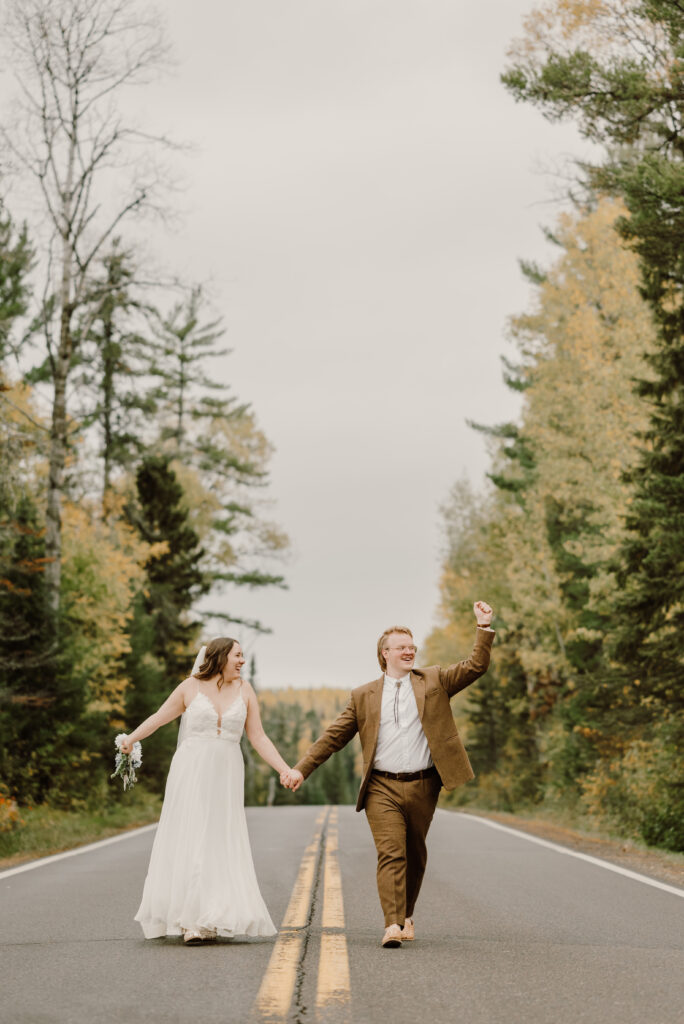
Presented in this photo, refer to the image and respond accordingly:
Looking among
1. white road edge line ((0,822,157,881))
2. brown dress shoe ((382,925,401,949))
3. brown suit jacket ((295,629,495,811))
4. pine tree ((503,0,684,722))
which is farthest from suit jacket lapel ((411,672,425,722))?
pine tree ((503,0,684,722))

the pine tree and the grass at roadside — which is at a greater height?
the pine tree

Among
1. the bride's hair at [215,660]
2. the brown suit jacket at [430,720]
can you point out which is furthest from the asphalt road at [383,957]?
the bride's hair at [215,660]

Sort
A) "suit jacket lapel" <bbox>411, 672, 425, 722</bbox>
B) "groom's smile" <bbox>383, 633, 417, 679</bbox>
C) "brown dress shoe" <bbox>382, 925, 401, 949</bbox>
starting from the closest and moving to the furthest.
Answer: "brown dress shoe" <bbox>382, 925, 401, 949</bbox> → "suit jacket lapel" <bbox>411, 672, 425, 722</bbox> → "groom's smile" <bbox>383, 633, 417, 679</bbox>

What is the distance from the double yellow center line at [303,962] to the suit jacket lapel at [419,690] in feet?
4.92

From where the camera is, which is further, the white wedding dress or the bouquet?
the bouquet

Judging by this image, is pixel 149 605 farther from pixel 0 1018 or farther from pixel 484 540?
pixel 0 1018

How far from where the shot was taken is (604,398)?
25.3 metres

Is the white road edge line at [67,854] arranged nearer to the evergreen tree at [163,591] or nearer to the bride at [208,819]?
the bride at [208,819]

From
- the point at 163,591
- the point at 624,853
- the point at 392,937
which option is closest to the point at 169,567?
the point at 163,591

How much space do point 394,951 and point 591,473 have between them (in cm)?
1977

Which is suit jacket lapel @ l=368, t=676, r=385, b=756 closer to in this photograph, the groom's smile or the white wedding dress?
the groom's smile

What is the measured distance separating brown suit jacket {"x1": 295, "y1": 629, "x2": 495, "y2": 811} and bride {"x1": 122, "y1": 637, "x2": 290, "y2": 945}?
41 centimetres

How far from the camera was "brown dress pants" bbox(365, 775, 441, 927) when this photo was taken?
745 centimetres

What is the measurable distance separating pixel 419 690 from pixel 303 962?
1.83 m
